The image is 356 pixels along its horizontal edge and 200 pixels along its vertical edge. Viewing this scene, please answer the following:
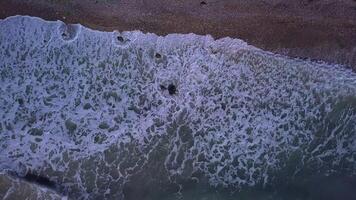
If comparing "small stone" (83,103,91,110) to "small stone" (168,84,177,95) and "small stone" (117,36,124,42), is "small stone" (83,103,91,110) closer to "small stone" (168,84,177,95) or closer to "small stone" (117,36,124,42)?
"small stone" (117,36,124,42)

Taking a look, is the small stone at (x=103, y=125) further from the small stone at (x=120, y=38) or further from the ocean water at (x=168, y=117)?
the small stone at (x=120, y=38)

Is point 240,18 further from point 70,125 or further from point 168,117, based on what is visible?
point 70,125

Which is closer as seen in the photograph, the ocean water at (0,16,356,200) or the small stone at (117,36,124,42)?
the ocean water at (0,16,356,200)

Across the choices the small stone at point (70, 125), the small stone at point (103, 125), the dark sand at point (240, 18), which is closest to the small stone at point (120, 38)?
the dark sand at point (240, 18)

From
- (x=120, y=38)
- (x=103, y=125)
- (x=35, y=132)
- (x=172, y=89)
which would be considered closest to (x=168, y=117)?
(x=172, y=89)

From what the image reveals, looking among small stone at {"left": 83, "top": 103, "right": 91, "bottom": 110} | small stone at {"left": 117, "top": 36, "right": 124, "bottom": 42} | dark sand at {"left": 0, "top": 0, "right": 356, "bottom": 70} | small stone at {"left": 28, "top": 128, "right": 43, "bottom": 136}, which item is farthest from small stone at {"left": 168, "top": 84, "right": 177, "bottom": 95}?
small stone at {"left": 28, "top": 128, "right": 43, "bottom": 136}

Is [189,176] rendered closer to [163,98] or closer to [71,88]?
[163,98]
